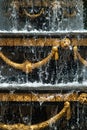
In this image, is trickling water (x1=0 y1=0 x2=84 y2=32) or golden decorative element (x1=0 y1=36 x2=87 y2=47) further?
trickling water (x1=0 y1=0 x2=84 y2=32)

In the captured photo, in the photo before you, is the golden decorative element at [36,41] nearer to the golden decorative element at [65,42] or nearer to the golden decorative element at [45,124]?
the golden decorative element at [65,42]

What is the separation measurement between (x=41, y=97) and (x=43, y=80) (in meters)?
0.63

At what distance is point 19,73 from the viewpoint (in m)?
8.22

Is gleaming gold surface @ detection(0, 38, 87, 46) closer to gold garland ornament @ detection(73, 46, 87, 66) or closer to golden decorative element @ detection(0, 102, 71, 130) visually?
gold garland ornament @ detection(73, 46, 87, 66)

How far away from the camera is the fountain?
25.1 ft

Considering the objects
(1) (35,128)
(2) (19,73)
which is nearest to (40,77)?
(2) (19,73)

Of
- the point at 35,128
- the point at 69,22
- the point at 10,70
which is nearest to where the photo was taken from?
the point at 35,128

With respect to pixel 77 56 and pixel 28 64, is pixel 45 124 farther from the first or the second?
pixel 77 56

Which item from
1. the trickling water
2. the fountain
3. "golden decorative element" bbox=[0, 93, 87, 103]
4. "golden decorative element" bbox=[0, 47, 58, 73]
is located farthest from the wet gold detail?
the trickling water

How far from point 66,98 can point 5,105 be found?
2.96ft

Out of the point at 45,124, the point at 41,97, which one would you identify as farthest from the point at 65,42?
the point at 45,124

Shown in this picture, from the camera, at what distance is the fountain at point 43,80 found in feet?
25.1

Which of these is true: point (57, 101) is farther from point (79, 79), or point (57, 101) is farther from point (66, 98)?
point (79, 79)

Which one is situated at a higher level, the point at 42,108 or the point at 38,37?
the point at 38,37
